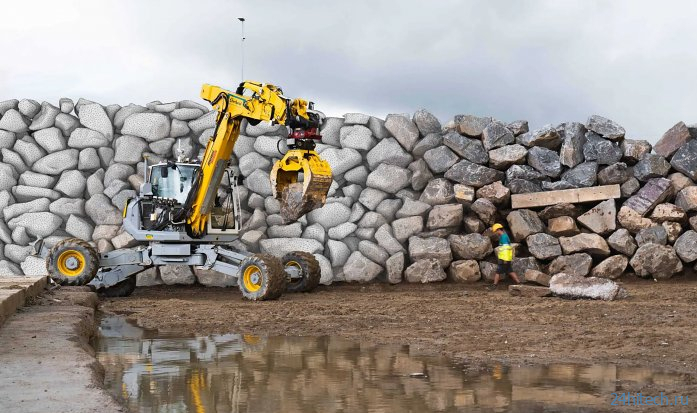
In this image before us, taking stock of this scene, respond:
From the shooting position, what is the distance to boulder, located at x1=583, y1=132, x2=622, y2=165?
15398 millimetres

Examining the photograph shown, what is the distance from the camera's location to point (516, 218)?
50.8ft

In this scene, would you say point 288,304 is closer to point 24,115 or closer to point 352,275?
point 352,275

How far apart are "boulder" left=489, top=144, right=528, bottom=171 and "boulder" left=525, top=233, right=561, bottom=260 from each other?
1446mm

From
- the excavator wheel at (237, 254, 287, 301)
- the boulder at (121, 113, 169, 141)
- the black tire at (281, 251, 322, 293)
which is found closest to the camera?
the excavator wheel at (237, 254, 287, 301)

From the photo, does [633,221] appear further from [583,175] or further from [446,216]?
[446,216]

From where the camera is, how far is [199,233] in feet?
44.7

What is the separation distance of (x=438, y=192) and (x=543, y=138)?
2082 mm

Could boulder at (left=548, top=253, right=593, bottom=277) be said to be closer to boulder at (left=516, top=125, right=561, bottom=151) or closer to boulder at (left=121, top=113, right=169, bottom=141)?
boulder at (left=516, top=125, right=561, bottom=151)

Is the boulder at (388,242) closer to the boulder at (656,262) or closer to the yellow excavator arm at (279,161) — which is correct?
the yellow excavator arm at (279,161)

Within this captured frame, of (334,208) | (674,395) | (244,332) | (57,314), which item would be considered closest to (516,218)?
(334,208)

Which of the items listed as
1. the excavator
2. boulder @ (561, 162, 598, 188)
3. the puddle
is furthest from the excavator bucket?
boulder @ (561, 162, 598, 188)

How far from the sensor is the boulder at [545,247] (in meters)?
15.2

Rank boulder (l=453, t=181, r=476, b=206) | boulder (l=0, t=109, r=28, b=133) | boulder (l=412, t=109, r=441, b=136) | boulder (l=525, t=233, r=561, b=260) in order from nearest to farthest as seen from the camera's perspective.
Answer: boulder (l=525, t=233, r=561, b=260)
boulder (l=453, t=181, r=476, b=206)
boulder (l=412, t=109, r=441, b=136)
boulder (l=0, t=109, r=28, b=133)

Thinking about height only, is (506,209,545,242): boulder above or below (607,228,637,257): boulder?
above
